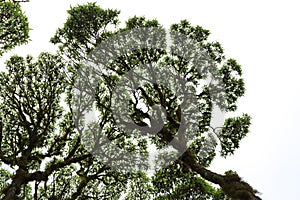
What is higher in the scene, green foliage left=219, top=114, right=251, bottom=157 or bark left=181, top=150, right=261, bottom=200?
green foliage left=219, top=114, right=251, bottom=157

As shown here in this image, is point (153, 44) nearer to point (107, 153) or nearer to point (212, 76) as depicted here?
point (212, 76)

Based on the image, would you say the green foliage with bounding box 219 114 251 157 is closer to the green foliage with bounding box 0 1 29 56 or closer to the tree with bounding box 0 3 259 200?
the tree with bounding box 0 3 259 200

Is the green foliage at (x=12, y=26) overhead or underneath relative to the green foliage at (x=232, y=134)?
overhead

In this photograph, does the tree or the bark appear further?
the tree

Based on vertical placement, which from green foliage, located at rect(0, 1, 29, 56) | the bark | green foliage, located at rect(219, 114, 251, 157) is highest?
green foliage, located at rect(0, 1, 29, 56)

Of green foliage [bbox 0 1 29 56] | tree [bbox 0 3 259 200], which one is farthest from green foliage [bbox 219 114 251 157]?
green foliage [bbox 0 1 29 56]

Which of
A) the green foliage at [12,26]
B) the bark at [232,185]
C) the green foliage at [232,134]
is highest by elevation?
the green foliage at [12,26]

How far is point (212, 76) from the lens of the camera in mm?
20391

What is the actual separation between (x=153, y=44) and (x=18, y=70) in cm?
989

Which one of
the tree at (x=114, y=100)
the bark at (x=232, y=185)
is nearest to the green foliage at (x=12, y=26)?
the tree at (x=114, y=100)

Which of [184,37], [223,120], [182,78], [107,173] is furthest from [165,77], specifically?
[107,173]

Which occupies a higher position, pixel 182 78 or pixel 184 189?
pixel 182 78

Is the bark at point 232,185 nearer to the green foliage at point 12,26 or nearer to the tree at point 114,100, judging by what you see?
the tree at point 114,100

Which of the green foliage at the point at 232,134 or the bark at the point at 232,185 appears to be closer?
the bark at the point at 232,185
